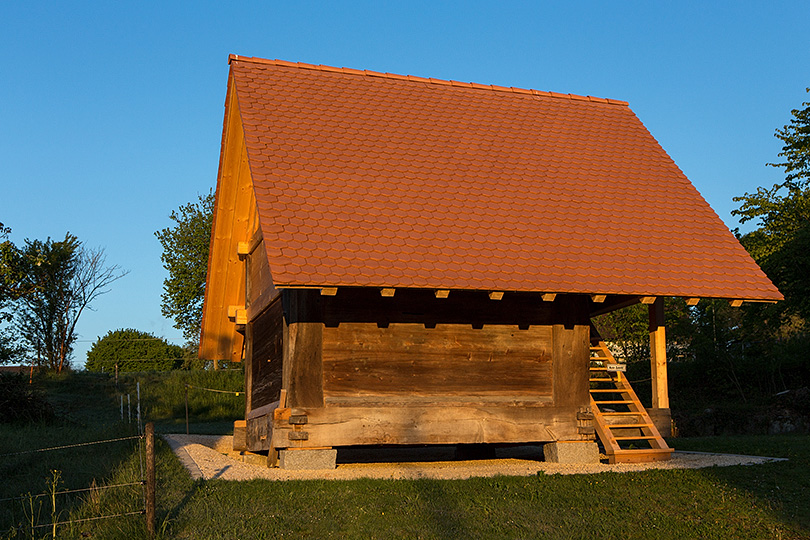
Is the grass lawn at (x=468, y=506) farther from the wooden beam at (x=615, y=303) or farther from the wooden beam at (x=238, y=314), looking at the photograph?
the wooden beam at (x=238, y=314)

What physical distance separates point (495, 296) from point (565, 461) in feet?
9.75

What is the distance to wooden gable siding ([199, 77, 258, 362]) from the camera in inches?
541

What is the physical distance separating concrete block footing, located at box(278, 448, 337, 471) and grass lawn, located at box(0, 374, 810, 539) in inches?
56.9

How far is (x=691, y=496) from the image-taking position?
8656 mm

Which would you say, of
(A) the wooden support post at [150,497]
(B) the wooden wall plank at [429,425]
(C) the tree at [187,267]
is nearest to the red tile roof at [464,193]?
(B) the wooden wall plank at [429,425]

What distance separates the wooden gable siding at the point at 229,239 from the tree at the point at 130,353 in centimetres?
2400

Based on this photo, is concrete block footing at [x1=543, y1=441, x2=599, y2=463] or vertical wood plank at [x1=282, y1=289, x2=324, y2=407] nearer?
vertical wood plank at [x1=282, y1=289, x2=324, y2=407]

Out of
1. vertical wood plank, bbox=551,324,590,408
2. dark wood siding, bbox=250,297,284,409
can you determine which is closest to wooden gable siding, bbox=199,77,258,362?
dark wood siding, bbox=250,297,284,409

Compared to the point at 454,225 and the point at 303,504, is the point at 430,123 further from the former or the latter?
the point at 303,504

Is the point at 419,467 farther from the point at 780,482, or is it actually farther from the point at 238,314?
the point at 238,314

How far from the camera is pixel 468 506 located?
8094 millimetres

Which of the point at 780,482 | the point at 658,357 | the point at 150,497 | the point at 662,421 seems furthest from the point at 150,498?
the point at 658,357

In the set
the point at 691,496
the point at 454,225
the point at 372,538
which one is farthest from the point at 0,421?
the point at 691,496

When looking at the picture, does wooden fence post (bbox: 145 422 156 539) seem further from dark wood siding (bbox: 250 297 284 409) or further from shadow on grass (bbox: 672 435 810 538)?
shadow on grass (bbox: 672 435 810 538)
